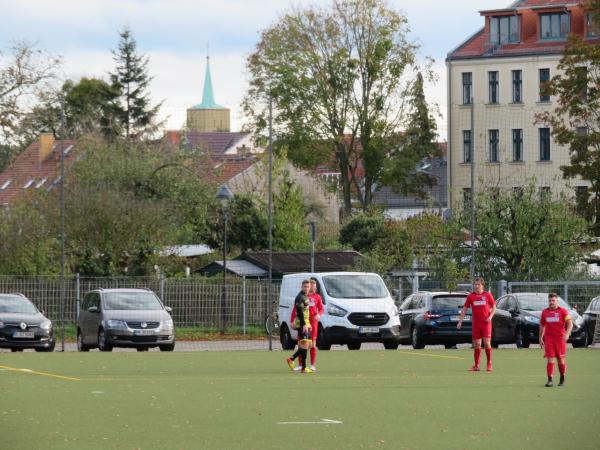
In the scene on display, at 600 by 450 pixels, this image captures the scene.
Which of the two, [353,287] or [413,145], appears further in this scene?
[413,145]

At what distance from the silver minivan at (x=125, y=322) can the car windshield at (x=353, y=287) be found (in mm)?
3953

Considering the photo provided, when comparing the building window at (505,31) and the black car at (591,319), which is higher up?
the building window at (505,31)

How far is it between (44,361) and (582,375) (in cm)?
1129

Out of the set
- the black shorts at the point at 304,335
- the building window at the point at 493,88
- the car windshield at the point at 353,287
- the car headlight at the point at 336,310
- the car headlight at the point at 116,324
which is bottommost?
the car headlight at the point at 116,324

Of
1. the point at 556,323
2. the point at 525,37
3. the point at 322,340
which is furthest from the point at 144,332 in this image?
the point at 525,37

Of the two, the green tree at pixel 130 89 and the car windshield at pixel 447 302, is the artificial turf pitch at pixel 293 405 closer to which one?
the car windshield at pixel 447 302

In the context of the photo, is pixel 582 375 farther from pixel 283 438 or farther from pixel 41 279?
pixel 41 279

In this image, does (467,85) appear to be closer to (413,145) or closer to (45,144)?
(413,145)

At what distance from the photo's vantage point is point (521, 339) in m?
39.3

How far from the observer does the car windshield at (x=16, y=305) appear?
125 ft

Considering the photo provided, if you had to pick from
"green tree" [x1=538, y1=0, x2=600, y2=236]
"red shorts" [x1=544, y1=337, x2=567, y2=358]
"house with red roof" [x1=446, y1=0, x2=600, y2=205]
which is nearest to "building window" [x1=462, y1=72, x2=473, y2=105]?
"house with red roof" [x1=446, y1=0, x2=600, y2=205]

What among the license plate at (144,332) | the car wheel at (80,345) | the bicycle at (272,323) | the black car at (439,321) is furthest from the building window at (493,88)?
the license plate at (144,332)

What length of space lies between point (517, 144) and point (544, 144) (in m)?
4.60

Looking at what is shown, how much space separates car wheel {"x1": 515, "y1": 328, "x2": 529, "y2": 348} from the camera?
3922 centimetres
